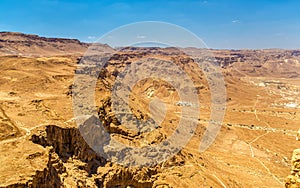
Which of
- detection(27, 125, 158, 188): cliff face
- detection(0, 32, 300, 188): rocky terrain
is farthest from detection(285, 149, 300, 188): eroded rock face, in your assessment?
detection(27, 125, 158, 188): cliff face

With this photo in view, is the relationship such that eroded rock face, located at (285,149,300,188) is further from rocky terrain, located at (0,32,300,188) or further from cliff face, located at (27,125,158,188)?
cliff face, located at (27,125,158,188)

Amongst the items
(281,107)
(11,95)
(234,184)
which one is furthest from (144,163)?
(281,107)

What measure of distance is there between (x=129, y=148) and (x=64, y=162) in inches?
312

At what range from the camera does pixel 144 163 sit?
31.9 metres

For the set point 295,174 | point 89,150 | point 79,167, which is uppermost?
point 295,174

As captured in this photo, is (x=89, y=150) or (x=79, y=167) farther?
(x=89, y=150)

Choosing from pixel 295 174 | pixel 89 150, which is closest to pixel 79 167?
pixel 89 150

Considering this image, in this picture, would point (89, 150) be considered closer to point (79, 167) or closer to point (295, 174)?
point (79, 167)

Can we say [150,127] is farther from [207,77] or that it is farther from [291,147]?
[207,77]

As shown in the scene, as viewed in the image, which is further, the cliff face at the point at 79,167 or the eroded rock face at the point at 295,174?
the cliff face at the point at 79,167

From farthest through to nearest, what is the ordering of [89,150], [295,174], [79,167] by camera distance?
1. [89,150]
2. [79,167]
3. [295,174]

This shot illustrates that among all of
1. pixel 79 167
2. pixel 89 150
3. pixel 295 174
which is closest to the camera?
pixel 295 174

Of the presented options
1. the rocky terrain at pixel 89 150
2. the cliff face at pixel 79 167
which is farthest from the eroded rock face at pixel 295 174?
the cliff face at pixel 79 167

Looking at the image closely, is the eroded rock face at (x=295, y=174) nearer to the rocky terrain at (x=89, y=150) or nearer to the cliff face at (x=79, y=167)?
the rocky terrain at (x=89, y=150)
